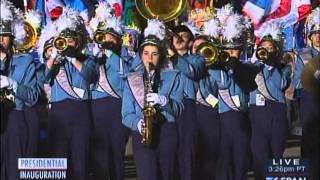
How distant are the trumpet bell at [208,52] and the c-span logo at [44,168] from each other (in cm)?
120

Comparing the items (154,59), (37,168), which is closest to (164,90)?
(154,59)

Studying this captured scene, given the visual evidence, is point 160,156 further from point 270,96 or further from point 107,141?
point 270,96

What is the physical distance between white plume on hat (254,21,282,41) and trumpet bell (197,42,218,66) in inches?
12.2

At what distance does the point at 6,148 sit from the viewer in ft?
17.9

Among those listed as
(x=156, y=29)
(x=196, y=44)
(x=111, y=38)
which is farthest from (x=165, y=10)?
(x=111, y=38)

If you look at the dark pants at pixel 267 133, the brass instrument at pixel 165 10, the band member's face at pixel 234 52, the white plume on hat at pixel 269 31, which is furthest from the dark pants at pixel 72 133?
the white plume on hat at pixel 269 31

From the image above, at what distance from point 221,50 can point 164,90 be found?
0.48 metres

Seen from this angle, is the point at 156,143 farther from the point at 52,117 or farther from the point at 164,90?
the point at 52,117

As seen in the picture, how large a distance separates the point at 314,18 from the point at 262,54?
428mm

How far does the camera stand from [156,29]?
530 centimetres

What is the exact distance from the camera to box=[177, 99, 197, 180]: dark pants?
17.5ft

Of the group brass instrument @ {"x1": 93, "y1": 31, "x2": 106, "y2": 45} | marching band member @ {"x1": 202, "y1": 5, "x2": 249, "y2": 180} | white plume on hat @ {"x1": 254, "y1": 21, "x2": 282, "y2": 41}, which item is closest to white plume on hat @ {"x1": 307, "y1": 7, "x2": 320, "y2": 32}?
white plume on hat @ {"x1": 254, "y1": 21, "x2": 282, "y2": 41}

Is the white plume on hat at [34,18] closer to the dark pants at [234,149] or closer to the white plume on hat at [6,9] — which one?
the white plume on hat at [6,9]

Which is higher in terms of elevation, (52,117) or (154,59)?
(154,59)
